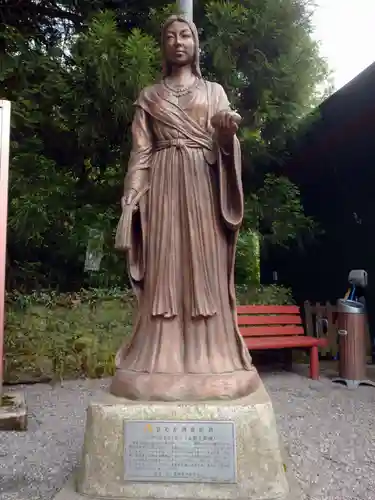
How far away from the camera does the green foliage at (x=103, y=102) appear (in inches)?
264

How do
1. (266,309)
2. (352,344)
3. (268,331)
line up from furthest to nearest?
(266,309)
(268,331)
(352,344)

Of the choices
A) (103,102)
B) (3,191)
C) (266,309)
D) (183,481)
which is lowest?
(183,481)

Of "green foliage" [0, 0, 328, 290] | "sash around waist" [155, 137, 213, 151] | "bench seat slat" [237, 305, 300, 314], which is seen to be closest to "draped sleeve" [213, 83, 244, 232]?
"sash around waist" [155, 137, 213, 151]

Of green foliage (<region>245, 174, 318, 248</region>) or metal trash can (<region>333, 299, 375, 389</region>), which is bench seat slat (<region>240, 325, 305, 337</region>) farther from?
green foliage (<region>245, 174, 318, 248</region>)

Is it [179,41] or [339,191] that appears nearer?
[179,41]

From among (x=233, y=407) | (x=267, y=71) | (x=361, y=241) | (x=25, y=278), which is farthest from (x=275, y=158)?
(x=233, y=407)

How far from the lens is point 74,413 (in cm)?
529

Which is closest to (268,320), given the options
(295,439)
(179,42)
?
(295,439)

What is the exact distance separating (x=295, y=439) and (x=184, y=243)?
7.25 ft

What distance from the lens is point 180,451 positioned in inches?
101

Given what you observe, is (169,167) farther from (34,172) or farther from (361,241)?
(361,241)

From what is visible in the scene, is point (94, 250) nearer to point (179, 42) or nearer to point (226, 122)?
point (179, 42)

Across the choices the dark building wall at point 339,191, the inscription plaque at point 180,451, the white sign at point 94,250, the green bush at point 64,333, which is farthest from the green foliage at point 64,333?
the inscription plaque at point 180,451

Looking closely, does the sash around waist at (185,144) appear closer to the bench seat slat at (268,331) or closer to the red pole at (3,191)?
the red pole at (3,191)
